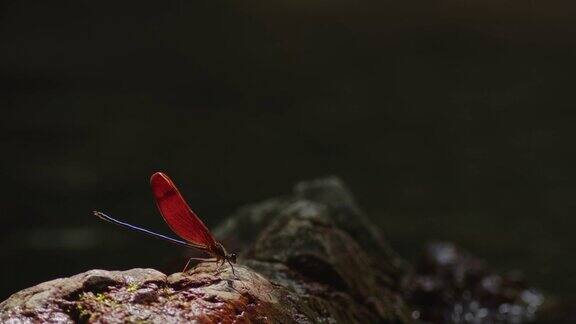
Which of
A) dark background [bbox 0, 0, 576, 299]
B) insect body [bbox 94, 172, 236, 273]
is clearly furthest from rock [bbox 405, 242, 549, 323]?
insect body [bbox 94, 172, 236, 273]

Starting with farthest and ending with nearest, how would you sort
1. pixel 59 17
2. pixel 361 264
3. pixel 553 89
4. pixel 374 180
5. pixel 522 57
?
1. pixel 59 17
2. pixel 522 57
3. pixel 553 89
4. pixel 374 180
5. pixel 361 264

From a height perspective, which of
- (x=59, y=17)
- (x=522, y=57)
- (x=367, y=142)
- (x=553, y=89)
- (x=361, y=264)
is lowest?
(x=361, y=264)

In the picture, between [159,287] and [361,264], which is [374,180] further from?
[159,287]

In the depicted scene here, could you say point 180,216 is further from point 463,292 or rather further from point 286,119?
point 286,119

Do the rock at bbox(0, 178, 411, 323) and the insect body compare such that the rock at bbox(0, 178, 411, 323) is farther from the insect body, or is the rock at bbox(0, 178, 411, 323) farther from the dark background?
the dark background

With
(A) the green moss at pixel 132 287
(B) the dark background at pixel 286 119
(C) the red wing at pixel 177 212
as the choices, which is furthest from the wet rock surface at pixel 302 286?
(B) the dark background at pixel 286 119

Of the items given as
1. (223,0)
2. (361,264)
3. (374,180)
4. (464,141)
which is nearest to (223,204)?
(374,180)
